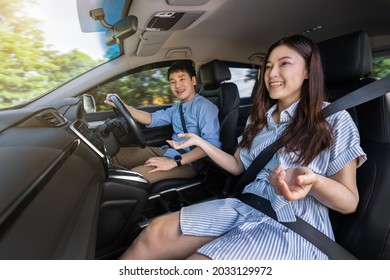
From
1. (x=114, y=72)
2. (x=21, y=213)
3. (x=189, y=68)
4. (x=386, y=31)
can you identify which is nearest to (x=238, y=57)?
(x=189, y=68)

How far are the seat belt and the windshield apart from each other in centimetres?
88

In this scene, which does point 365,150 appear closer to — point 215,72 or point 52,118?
point 52,118

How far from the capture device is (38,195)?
1.75ft

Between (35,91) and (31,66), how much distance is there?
0.36ft

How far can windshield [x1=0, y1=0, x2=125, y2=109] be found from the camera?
927 mm

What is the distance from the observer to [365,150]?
2.90ft

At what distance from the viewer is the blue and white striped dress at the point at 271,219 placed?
28.4 inches

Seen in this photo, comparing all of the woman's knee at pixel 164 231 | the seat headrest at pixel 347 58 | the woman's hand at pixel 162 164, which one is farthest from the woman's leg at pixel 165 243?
the seat headrest at pixel 347 58

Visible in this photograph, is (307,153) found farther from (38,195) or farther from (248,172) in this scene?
(38,195)

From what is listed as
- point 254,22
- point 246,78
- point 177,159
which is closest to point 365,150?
point 177,159

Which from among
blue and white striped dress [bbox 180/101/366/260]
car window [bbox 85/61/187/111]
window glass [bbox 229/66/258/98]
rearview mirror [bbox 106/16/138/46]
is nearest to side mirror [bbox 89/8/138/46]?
rearview mirror [bbox 106/16/138/46]

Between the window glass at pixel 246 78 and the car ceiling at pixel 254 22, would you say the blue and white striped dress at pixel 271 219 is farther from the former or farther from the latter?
the window glass at pixel 246 78
